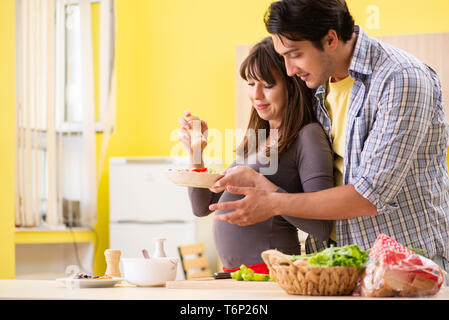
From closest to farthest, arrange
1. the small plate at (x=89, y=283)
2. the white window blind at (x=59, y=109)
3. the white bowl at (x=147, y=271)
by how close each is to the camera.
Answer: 1. the small plate at (x=89, y=283)
2. the white bowl at (x=147, y=271)
3. the white window blind at (x=59, y=109)

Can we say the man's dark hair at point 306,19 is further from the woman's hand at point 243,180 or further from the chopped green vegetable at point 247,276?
the chopped green vegetable at point 247,276

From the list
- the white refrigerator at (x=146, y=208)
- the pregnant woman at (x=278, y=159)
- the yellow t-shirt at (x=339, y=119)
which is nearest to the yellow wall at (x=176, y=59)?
the white refrigerator at (x=146, y=208)

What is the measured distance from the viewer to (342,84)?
1972 millimetres

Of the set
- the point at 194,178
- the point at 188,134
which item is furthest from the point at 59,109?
the point at 194,178

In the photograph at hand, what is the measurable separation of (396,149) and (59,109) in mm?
3315

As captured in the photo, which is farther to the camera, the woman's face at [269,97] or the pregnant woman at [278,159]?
the woman's face at [269,97]

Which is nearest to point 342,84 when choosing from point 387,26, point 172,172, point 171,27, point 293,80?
point 293,80

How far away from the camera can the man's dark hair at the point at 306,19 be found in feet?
5.78

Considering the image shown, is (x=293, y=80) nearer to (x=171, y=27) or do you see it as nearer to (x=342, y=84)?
(x=342, y=84)

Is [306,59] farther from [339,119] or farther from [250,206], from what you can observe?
[250,206]

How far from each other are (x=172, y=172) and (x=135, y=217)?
2757mm

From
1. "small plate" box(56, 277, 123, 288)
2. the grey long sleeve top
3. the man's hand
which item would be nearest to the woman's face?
the grey long sleeve top

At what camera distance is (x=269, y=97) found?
2055 millimetres

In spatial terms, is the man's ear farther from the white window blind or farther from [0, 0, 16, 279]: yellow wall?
→ the white window blind
